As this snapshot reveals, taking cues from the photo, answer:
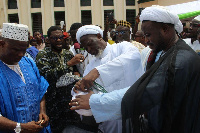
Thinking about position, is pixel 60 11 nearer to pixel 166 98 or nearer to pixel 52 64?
pixel 52 64

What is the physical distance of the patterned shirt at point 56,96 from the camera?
122 inches

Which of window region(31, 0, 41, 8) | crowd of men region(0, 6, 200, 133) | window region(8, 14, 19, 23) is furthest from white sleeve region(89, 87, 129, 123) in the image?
window region(8, 14, 19, 23)

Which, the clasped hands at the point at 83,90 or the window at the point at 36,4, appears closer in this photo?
the clasped hands at the point at 83,90

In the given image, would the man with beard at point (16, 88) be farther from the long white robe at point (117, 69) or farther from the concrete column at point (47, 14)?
the concrete column at point (47, 14)

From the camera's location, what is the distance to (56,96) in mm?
3166

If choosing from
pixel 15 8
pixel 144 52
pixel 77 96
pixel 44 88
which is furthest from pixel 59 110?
pixel 15 8

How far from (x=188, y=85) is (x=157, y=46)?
44 cm

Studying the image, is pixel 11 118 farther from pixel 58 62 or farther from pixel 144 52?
pixel 144 52

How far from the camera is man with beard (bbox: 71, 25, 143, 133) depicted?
2184 millimetres

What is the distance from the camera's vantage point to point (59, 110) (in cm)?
315

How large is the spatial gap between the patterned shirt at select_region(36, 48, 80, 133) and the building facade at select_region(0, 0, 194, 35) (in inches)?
662

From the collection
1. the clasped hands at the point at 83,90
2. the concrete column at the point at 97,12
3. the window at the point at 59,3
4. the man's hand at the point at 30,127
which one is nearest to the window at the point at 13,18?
the window at the point at 59,3

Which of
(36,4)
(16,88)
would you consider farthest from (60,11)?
(16,88)

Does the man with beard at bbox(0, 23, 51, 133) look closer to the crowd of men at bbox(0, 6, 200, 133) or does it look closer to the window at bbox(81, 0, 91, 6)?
the crowd of men at bbox(0, 6, 200, 133)
